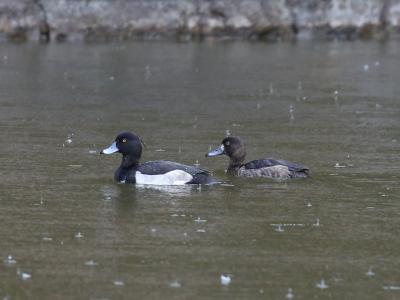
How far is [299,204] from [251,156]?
2936 millimetres

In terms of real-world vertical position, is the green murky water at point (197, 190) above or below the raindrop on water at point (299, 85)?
above

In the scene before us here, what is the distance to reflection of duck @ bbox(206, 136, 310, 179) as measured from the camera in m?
12.9

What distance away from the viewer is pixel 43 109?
714 inches

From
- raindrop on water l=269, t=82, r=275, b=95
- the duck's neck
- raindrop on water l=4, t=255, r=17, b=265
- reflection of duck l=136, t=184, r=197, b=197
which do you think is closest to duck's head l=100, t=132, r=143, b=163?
the duck's neck

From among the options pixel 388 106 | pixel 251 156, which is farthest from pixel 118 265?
pixel 388 106

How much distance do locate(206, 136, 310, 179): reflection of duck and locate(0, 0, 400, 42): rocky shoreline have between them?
1639 cm

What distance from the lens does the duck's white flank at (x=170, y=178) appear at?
12.4 m

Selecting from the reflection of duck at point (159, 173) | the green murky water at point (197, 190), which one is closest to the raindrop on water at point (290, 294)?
the green murky water at point (197, 190)

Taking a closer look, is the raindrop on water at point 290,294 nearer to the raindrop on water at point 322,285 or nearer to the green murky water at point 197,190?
the green murky water at point 197,190

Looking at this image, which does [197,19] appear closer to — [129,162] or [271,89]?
[271,89]

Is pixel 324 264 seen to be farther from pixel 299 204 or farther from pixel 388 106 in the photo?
pixel 388 106

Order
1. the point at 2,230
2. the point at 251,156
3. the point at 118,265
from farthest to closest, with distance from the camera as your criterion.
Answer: the point at 251,156
the point at 2,230
the point at 118,265

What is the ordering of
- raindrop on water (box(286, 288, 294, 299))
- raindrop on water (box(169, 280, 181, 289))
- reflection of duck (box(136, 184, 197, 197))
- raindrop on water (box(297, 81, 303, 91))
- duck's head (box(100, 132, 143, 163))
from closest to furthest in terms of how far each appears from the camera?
raindrop on water (box(286, 288, 294, 299)) → raindrop on water (box(169, 280, 181, 289)) → reflection of duck (box(136, 184, 197, 197)) → duck's head (box(100, 132, 143, 163)) → raindrop on water (box(297, 81, 303, 91))

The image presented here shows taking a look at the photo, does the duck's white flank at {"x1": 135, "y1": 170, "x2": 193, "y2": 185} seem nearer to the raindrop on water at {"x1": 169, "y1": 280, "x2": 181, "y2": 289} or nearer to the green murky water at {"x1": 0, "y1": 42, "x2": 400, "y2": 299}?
the green murky water at {"x1": 0, "y1": 42, "x2": 400, "y2": 299}
